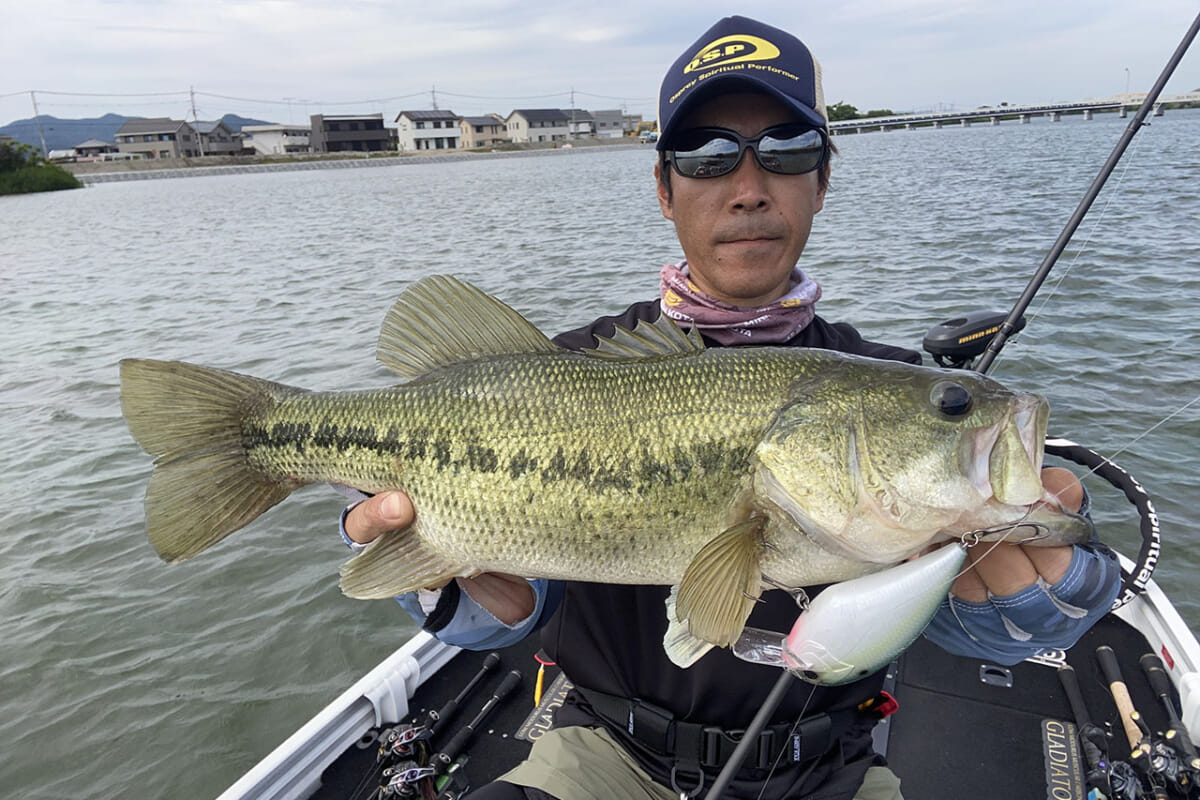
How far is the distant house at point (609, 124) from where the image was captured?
A: 382ft

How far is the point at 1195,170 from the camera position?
75.4ft

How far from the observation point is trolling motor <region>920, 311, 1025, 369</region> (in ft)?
11.6

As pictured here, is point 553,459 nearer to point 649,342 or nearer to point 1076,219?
point 649,342

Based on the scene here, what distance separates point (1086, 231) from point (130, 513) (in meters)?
17.6

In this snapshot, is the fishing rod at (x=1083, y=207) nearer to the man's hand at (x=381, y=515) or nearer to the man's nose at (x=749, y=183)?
the man's nose at (x=749, y=183)

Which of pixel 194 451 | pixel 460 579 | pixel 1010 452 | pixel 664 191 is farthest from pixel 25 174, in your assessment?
pixel 1010 452

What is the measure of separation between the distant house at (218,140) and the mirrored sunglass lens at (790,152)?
114 meters

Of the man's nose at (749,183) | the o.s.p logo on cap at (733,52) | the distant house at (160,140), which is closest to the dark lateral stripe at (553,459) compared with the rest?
the man's nose at (749,183)

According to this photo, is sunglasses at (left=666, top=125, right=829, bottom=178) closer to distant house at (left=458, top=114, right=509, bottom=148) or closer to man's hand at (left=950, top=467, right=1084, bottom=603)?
man's hand at (left=950, top=467, right=1084, bottom=603)

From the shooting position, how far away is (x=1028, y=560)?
6.31 ft

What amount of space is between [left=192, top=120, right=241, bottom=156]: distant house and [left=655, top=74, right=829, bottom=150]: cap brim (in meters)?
114

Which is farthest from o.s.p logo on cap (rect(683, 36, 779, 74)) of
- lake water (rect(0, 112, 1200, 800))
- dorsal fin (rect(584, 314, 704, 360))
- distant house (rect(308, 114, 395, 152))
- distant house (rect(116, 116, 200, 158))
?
distant house (rect(116, 116, 200, 158))

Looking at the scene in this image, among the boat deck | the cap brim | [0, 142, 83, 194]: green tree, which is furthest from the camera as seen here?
[0, 142, 83, 194]: green tree

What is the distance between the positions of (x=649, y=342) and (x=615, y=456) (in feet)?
1.30
